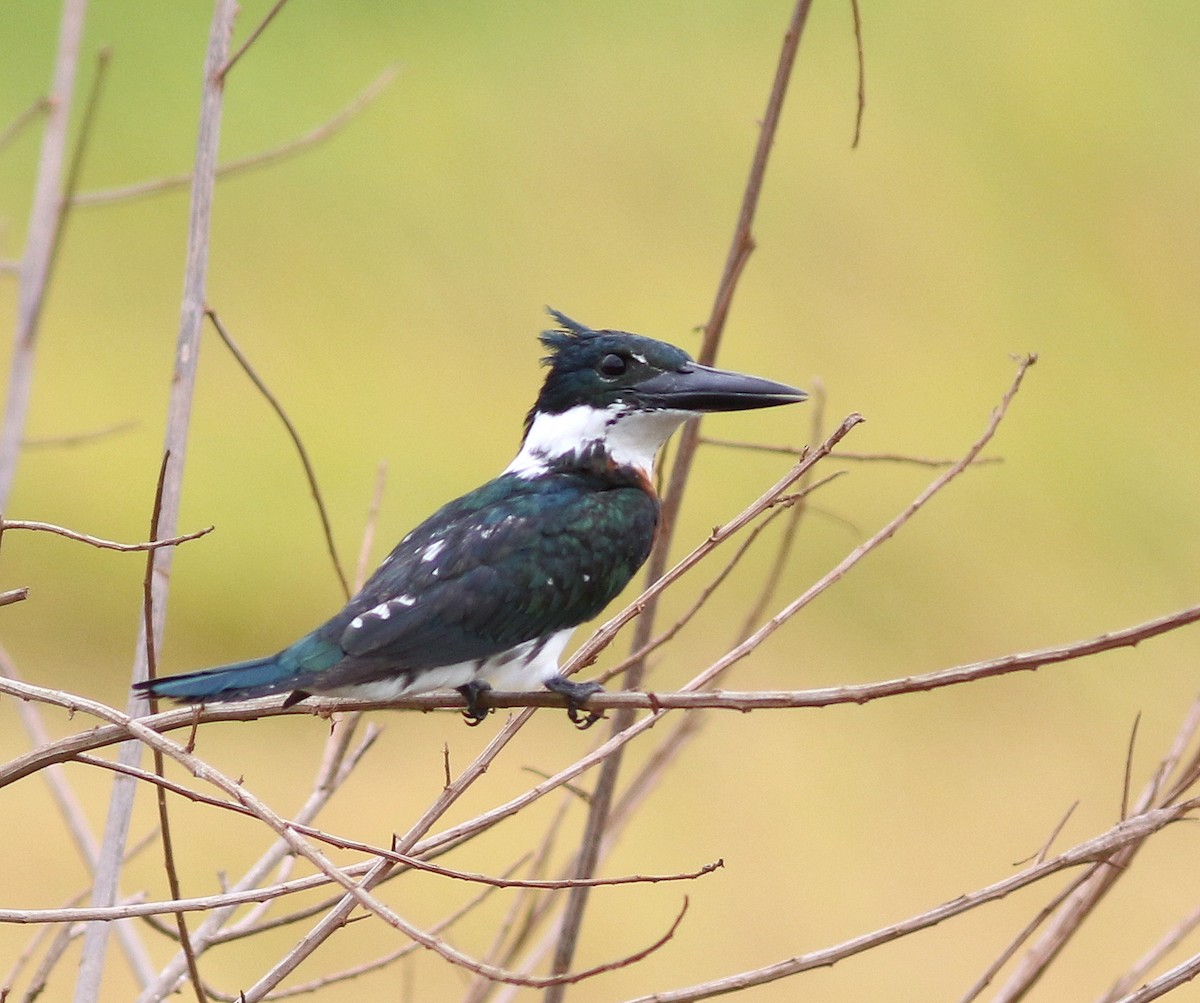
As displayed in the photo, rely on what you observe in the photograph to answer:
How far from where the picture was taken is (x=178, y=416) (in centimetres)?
159

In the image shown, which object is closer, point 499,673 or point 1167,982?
point 1167,982

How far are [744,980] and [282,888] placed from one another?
44 cm

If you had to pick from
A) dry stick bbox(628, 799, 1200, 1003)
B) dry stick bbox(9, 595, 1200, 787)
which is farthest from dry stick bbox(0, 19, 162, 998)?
dry stick bbox(628, 799, 1200, 1003)

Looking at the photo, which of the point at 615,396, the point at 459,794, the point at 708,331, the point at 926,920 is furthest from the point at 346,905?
the point at 615,396

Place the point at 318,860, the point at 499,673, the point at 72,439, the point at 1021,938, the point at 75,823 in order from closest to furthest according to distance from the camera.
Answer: the point at 318,860 < the point at 1021,938 < the point at 75,823 < the point at 499,673 < the point at 72,439

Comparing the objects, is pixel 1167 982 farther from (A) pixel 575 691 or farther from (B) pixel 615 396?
(B) pixel 615 396

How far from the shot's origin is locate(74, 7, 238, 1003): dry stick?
1.55 m

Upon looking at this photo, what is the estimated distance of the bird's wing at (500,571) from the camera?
190cm

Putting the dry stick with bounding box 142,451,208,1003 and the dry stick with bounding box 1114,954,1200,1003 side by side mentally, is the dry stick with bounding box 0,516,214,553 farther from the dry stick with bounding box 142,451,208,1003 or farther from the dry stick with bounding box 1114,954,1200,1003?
the dry stick with bounding box 1114,954,1200,1003

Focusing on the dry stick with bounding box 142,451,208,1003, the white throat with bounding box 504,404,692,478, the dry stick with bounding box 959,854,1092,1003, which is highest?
the white throat with bounding box 504,404,692,478

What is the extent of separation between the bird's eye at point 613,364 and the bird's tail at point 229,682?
2.58 feet

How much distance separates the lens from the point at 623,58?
16.2 ft

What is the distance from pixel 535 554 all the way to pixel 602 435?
330 mm

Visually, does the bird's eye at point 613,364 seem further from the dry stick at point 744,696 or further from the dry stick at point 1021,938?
the dry stick at point 1021,938
